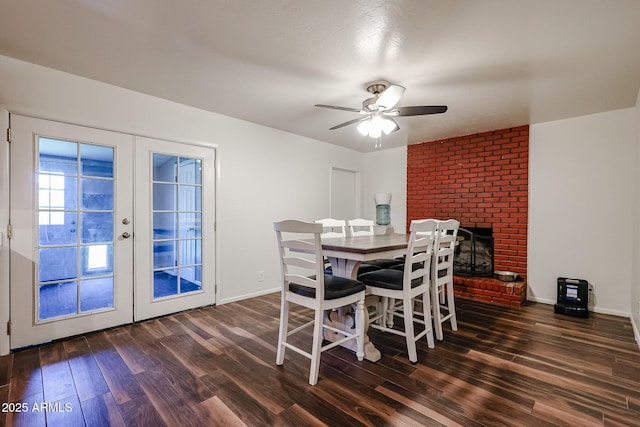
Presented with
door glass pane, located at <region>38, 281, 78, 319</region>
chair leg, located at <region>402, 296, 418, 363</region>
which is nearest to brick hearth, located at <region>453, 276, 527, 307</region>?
chair leg, located at <region>402, 296, 418, 363</region>

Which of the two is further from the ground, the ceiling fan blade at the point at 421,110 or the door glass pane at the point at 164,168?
the ceiling fan blade at the point at 421,110

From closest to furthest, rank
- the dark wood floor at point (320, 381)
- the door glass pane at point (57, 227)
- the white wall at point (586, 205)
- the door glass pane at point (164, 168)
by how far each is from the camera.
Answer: the dark wood floor at point (320, 381) < the door glass pane at point (57, 227) < the door glass pane at point (164, 168) < the white wall at point (586, 205)

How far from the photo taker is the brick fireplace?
12.9 ft

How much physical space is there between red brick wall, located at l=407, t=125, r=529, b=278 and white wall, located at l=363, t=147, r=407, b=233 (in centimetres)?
20

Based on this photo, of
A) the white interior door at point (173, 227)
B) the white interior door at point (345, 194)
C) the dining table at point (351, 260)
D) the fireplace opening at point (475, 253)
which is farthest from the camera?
the white interior door at point (345, 194)

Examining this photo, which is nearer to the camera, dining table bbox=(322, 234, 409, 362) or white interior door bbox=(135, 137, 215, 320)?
dining table bbox=(322, 234, 409, 362)

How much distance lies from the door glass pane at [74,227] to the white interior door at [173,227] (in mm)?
267

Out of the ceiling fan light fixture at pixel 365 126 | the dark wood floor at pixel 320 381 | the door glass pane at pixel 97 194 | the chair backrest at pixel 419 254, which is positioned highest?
the ceiling fan light fixture at pixel 365 126

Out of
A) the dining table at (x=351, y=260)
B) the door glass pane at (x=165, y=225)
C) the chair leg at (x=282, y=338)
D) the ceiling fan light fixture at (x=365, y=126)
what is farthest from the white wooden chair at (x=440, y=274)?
the door glass pane at (x=165, y=225)

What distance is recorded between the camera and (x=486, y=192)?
430cm

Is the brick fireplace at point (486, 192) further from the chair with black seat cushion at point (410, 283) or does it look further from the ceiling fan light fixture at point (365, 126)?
the ceiling fan light fixture at point (365, 126)

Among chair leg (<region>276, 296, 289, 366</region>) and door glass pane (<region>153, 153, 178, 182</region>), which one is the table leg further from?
door glass pane (<region>153, 153, 178, 182</region>)

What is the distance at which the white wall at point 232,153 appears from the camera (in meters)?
2.50

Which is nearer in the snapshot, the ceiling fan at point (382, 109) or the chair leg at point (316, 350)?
the chair leg at point (316, 350)
